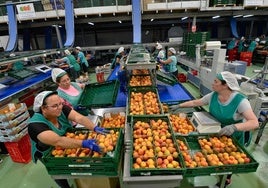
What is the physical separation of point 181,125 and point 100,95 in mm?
1674

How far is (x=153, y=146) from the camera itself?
5.69 ft

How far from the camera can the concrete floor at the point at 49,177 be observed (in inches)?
104

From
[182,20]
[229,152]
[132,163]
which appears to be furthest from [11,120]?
[182,20]

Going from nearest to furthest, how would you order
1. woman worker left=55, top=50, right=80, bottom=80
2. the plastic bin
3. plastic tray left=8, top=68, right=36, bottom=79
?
the plastic bin, plastic tray left=8, top=68, right=36, bottom=79, woman worker left=55, top=50, right=80, bottom=80

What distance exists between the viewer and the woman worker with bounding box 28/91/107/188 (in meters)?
1.66

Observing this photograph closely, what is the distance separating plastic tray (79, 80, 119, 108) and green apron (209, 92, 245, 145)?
5.07 ft

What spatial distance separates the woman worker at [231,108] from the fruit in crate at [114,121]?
52.3 inches

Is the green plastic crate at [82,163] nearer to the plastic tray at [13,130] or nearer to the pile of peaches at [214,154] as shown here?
the pile of peaches at [214,154]

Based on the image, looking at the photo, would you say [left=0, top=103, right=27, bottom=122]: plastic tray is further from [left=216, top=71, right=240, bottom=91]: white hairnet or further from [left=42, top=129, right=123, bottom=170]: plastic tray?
[left=216, top=71, right=240, bottom=91]: white hairnet

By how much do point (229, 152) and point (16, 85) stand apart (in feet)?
18.2

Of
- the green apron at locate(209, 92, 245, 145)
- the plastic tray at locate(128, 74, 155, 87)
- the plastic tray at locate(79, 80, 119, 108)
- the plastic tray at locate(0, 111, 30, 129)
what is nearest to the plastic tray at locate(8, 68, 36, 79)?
the plastic tray at locate(0, 111, 30, 129)

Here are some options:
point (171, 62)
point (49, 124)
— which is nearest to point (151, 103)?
point (49, 124)

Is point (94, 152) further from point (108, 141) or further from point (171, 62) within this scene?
point (171, 62)

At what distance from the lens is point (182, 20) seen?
45.0 ft
